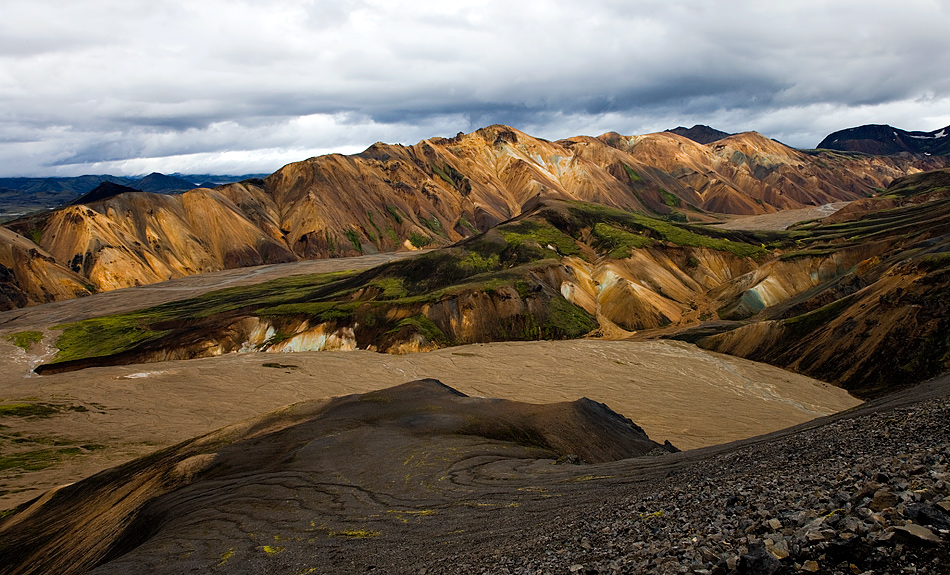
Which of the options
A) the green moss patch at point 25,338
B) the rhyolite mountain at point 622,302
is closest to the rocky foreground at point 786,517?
the rhyolite mountain at point 622,302

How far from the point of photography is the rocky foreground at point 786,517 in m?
6.79

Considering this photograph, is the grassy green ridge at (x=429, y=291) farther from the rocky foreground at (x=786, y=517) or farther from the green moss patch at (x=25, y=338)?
the rocky foreground at (x=786, y=517)

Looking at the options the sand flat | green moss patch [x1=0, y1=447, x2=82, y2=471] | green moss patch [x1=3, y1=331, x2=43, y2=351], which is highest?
the sand flat

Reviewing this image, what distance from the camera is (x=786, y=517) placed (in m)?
8.25

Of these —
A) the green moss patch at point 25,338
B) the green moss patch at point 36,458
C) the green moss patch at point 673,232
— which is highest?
the green moss patch at point 673,232

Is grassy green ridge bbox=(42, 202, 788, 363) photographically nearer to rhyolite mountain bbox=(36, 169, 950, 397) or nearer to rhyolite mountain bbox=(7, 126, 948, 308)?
rhyolite mountain bbox=(36, 169, 950, 397)

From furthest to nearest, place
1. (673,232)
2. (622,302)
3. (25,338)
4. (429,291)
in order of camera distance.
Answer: (673,232) < (429,291) < (25,338) < (622,302)

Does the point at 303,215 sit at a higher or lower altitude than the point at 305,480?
higher

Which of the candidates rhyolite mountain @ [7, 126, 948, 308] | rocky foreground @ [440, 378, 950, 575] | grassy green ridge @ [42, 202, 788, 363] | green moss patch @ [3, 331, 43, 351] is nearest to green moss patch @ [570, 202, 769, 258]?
grassy green ridge @ [42, 202, 788, 363]

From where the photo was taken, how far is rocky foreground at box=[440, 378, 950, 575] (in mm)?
6793

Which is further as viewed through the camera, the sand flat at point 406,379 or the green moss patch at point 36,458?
the sand flat at point 406,379

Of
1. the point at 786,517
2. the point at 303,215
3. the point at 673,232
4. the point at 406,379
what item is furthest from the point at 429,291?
the point at 303,215

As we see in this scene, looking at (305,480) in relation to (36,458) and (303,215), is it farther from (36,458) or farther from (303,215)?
(303,215)

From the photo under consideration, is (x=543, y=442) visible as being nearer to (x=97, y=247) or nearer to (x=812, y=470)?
(x=812, y=470)
